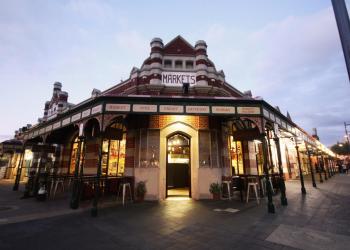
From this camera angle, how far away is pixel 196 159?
32.0ft

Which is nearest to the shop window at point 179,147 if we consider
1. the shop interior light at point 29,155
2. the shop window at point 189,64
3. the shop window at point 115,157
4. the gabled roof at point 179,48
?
the shop window at point 115,157

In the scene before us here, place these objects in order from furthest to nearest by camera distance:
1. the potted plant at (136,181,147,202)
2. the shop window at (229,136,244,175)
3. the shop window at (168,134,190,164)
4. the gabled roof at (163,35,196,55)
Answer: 1. the gabled roof at (163,35,196,55)
2. the shop window at (229,136,244,175)
3. the shop window at (168,134,190,164)
4. the potted plant at (136,181,147,202)

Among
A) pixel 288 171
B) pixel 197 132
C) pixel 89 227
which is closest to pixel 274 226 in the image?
pixel 89 227

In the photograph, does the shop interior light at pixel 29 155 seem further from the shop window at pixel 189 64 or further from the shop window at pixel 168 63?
the shop window at pixel 189 64

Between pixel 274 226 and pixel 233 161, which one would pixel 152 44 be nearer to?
pixel 233 161

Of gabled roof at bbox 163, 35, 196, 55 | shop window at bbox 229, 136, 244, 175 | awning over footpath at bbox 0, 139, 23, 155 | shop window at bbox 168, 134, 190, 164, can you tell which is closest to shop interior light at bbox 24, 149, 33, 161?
awning over footpath at bbox 0, 139, 23, 155

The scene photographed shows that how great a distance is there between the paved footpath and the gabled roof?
9.59 meters

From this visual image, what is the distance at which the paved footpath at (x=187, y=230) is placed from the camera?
12.8 feet

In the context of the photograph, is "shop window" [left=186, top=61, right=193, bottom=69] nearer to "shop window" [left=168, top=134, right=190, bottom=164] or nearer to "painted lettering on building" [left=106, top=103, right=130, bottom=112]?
"shop window" [left=168, top=134, right=190, bottom=164]

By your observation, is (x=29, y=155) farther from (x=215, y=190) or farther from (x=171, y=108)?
(x=215, y=190)

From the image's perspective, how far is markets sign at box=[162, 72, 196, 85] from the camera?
1151cm

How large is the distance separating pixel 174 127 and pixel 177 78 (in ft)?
11.1

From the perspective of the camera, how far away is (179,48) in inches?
488

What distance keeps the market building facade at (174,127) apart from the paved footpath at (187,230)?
162 centimetres
